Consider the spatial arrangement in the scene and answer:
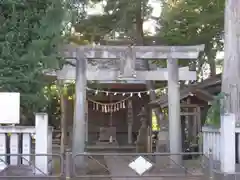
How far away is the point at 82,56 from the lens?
14039 millimetres

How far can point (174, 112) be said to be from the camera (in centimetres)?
1416

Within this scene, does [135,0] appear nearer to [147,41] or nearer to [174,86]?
[147,41]

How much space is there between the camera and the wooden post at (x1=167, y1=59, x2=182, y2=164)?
13.9 metres

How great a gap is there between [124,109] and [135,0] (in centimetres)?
905

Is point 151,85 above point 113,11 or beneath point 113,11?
beneath

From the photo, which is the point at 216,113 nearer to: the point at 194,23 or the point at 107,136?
the point at 194,23

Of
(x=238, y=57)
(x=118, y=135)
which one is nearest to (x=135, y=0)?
(x=238, y=57)

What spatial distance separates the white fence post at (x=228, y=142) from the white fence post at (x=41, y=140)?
172 inches

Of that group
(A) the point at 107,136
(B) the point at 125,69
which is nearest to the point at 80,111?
(B) the point at 125,69

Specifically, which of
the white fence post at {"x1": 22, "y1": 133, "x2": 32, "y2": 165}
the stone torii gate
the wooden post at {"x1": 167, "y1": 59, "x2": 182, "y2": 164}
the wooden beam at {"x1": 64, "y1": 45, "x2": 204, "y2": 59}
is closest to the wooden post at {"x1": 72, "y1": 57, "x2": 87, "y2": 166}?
the stone torii gate

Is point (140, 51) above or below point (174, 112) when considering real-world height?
above

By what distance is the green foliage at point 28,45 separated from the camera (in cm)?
1127

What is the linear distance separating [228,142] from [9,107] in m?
5.53

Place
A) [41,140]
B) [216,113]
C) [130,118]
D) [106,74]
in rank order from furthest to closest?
[130,118] < [106,74] < [216,113] < [41,140]
